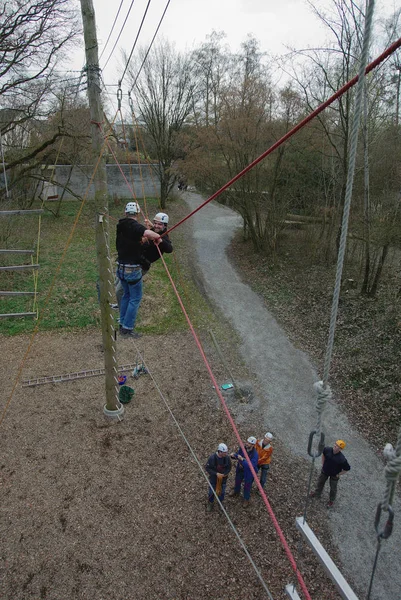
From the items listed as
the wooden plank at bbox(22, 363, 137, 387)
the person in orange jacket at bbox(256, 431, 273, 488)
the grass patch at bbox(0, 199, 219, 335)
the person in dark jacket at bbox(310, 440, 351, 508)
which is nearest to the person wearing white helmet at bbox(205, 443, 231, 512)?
the person in orange jacket at bbox(256, 431, 273, 488)

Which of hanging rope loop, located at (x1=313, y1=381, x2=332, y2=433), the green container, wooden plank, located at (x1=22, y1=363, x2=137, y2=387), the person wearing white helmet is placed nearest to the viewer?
hanging rope loop, located at (x1=313, y1=381, x2=332, y2=433)

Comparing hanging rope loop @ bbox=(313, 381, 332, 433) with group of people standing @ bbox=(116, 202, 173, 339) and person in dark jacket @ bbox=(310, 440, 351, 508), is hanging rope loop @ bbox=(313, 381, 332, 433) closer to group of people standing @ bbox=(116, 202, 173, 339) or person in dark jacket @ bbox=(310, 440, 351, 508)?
group of people standing @ bbox=(116, 202, 173, 339)

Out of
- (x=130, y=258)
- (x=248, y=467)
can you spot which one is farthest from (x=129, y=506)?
(x=130, y=258)

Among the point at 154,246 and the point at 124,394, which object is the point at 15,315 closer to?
the point at 124,394

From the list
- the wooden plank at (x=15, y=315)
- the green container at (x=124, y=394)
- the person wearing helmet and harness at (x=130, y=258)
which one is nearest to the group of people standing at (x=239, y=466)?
the person wearing helmet and harness at (x=130, y=258)

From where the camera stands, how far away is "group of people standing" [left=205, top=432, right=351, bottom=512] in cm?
587

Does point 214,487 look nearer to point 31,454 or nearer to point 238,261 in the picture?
point 31,454

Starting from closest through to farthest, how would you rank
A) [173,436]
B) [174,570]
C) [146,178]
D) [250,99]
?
[174,570], [173,436], [250,99], [146,178]

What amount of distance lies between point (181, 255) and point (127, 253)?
37.9 feet

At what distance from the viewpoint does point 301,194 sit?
53.3ft

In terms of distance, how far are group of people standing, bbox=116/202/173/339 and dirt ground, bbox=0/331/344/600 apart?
230cm

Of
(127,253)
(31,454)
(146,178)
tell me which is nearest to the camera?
(127,253)

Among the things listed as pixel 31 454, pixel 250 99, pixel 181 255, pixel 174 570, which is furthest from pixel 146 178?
pixel 174 570

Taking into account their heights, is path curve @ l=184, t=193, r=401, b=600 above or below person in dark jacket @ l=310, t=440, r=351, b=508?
below
